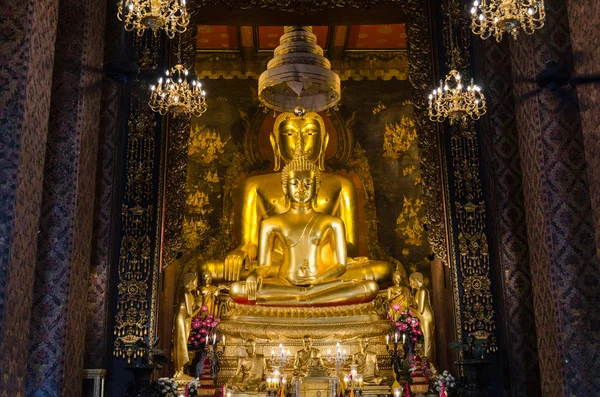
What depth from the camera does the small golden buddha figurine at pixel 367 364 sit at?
24.9ft

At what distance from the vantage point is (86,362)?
7.01 metres

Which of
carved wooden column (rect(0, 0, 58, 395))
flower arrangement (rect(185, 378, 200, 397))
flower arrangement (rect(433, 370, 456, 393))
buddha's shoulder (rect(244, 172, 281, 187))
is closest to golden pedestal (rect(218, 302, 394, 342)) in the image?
flower arrangement (rect(185, 378, 200, 397))

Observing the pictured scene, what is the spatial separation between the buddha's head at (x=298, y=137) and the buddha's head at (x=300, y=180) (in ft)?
1.38

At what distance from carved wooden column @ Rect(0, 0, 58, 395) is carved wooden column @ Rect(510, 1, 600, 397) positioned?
3919mm

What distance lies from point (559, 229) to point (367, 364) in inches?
99.8

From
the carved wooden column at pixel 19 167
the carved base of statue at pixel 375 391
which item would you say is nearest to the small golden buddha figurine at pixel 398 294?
the carved base of statue at pixel 375 391

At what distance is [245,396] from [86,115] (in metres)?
2.99

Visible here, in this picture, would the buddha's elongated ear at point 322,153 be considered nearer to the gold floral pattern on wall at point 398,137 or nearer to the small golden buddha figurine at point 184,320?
the gold floral pattern on wall at point 398,137

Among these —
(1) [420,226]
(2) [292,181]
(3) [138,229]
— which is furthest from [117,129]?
(1) [420,226]

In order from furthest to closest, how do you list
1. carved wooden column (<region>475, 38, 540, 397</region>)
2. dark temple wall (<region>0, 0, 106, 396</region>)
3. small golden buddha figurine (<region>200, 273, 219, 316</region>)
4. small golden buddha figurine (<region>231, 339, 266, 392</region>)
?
small golden buddha figurine (<region>200, 273, 219, 316</region>)
small golden buddha figurine (<region>231, 339, 266, 392</region>)
carved wooden column (<region>475, 38, 540, 397</region>)
dark temple wall (<region>0, 0, 106, 396</region>)

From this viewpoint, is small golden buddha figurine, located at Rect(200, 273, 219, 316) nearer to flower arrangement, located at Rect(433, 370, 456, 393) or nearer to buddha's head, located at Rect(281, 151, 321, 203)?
buddha's head, located at Rect(281, 151, 321, 203)

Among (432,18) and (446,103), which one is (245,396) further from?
(432,18)

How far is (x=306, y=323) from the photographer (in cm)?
828

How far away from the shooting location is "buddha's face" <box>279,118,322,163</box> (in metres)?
10.6
